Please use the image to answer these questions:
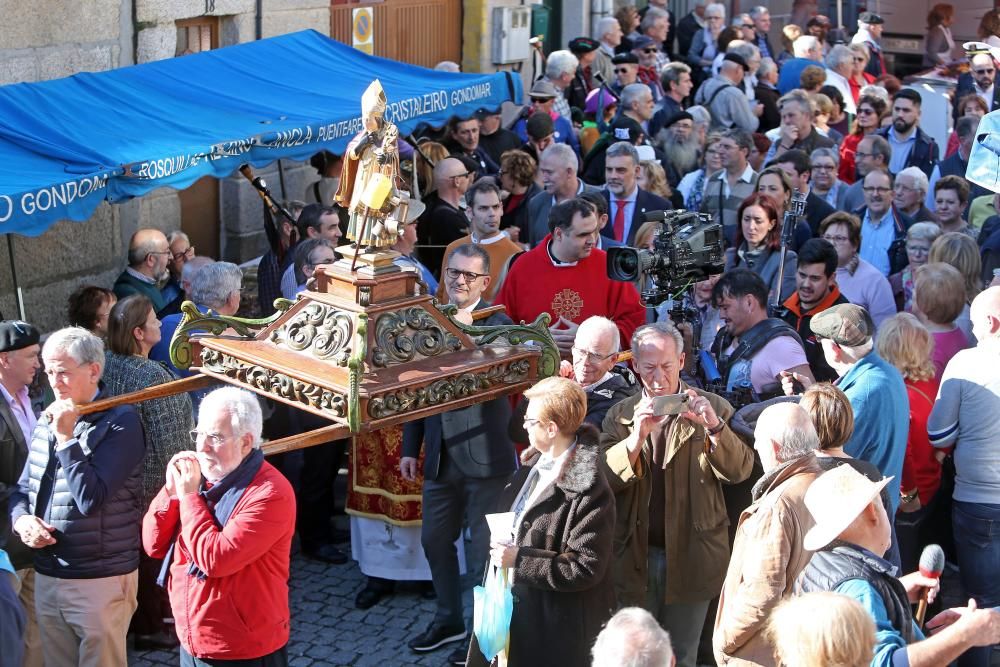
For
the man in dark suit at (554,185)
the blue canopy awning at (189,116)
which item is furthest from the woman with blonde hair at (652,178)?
the blue canopy awning at (189,116)

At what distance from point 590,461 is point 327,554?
2.74 metres

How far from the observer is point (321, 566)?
287 inches

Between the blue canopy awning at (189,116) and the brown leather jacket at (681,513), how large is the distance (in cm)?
290

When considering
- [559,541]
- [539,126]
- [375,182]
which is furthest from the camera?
[539,126]

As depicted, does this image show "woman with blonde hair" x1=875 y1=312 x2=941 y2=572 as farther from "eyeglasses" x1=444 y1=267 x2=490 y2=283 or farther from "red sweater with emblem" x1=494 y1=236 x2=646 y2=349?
"eyeglasses" x1=444 y1=267 x2=490 y2=283

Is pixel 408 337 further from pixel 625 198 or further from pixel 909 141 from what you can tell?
pixel 909 141

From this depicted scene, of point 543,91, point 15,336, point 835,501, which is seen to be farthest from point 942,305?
point 543,91

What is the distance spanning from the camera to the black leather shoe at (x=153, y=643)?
6.40m

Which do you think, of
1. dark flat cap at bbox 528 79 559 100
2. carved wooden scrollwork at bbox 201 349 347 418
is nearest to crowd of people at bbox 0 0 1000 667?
carved wooden scrollwork at bbox 201 349 347 418

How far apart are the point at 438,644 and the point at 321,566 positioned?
3.79ft

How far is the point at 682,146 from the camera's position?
11406mm

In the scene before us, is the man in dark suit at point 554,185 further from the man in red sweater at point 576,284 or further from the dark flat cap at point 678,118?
the dark flat cap at point 678,118

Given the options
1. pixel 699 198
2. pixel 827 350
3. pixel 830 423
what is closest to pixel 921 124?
pixel 699 198

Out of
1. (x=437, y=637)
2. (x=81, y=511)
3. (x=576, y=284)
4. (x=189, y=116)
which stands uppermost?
(x=189, y=116)
